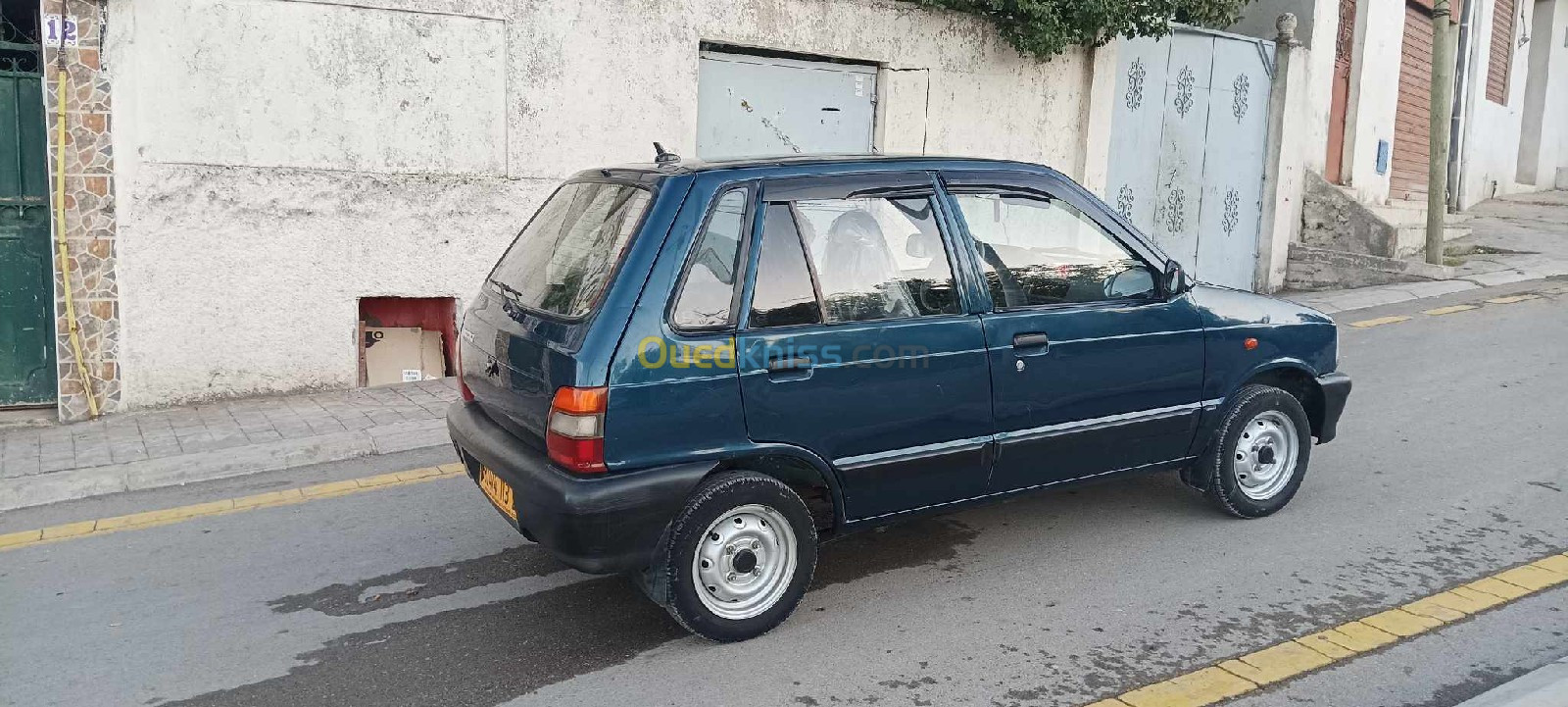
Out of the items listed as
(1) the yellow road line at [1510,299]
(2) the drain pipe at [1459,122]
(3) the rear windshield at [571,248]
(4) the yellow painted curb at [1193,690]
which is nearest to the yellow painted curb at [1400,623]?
(4) the yellow painted curb at [1193,690]

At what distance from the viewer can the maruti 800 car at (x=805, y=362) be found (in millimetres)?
3809

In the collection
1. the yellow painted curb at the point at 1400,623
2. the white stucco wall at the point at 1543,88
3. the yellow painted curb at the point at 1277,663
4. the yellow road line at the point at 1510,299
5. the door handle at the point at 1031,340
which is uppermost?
the white stucco wall at the point at 1543,88

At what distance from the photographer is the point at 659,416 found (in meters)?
3.80

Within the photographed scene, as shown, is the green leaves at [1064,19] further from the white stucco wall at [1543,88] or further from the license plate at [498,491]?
the white stucco wall at [1543,88]

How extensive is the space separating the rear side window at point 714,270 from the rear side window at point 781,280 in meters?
0.10

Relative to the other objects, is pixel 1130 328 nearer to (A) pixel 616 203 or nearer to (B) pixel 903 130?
(A) pixel 616 203

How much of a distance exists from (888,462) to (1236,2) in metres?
9.63

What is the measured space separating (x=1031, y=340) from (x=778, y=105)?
18.5 feet

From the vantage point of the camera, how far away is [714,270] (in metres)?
3.98

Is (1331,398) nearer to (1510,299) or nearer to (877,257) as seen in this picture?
(877,257)

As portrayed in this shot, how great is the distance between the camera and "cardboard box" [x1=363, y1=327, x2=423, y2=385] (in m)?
8.29

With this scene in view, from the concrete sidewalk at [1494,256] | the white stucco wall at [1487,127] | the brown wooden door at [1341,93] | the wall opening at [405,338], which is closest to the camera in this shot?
the wall opening at [405,338]

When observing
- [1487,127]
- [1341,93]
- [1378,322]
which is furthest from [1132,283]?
[1487,127]

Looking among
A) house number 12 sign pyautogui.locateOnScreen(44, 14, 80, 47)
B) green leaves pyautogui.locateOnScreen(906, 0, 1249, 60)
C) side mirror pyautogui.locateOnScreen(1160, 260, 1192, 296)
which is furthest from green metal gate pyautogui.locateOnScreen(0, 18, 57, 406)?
green leaves pyautogui.locateOnScreen(906, 0, 1249, 60)
